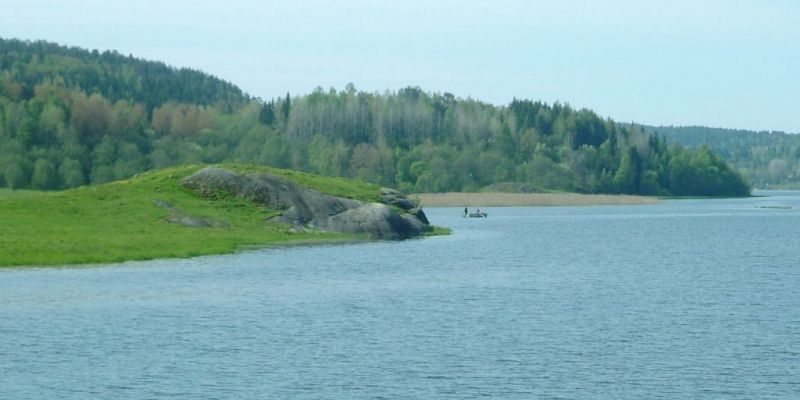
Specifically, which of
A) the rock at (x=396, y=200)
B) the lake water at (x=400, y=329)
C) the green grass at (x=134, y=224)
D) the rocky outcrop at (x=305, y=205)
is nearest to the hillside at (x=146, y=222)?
the green grass at (x=134, y=224)

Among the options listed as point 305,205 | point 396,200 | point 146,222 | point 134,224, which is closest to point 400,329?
point 134,224

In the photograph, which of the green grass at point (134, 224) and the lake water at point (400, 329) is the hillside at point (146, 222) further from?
the lake water at point (400, 329)

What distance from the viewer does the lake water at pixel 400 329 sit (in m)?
39.3

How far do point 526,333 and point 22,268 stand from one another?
122ft

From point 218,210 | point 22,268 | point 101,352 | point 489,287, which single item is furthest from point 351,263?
point 101,352

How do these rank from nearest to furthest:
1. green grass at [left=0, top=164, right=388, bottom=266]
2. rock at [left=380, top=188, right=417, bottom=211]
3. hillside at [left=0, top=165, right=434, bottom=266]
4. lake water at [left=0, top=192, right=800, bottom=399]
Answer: lake water at [left=0, top=192, right=800, bottom=399] → green grass at [left=0, top=164, right=388, bottom=266] → hillside at [left=0, top=165, right=434, bottom=266] → rock at [left=380, top=188, right=417, bottom=211]

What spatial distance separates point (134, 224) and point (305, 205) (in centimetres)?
2015

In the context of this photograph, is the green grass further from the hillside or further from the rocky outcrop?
the rocky outcrop

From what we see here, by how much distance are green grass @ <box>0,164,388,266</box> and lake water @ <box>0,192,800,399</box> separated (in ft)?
15.5

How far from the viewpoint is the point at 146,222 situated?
101 metres

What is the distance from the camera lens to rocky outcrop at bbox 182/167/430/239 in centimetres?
11225

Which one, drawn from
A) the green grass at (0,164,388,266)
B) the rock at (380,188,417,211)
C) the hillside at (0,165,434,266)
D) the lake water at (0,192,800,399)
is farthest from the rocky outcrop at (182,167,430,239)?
the lake water at (0,192,800,399)

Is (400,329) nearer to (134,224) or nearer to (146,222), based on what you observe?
(134,224)

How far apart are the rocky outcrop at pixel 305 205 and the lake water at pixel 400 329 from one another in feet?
74.5
